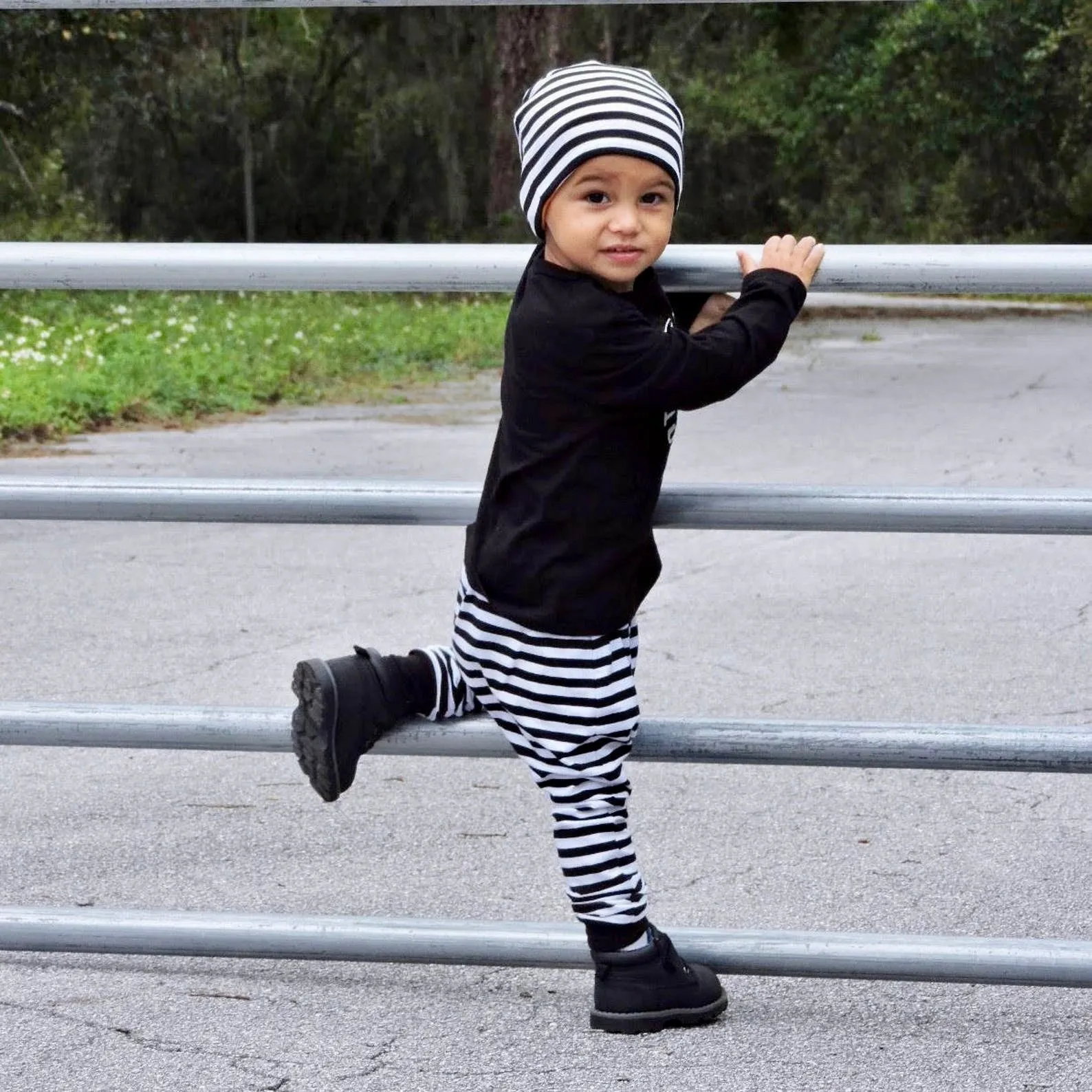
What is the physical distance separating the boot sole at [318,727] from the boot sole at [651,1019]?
Answer: 0.53 m

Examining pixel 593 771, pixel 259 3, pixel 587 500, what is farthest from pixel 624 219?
pixel 593 771

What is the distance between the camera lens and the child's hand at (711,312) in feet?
8.69

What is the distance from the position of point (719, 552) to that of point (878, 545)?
662mm

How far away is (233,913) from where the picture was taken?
2918 millimetres

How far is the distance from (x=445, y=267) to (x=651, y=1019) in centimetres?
114

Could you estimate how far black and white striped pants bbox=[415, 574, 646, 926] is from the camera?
2619mm

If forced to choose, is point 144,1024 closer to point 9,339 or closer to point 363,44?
point 9,339

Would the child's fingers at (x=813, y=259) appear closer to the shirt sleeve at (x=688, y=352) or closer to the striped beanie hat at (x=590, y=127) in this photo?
the shirt sleeve at (x=688, y=352)

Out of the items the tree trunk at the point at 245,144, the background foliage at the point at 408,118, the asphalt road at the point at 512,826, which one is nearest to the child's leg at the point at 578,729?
the asphalt road at the point at 512,826

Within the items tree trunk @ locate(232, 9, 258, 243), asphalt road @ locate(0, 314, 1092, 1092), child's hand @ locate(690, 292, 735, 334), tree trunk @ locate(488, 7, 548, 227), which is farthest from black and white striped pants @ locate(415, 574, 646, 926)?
tree trunk @ locate(232, 9, 258, 243)

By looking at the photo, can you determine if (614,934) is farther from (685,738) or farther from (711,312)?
(711,312)

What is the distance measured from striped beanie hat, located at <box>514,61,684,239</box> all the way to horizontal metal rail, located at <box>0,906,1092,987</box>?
105 centimetres

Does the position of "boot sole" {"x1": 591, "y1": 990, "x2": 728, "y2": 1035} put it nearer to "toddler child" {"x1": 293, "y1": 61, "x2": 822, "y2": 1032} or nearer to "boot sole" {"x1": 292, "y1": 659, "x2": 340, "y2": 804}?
"toddler child" {"x1": 293, "y1": 61, "x2": 822, "y2": 1032}

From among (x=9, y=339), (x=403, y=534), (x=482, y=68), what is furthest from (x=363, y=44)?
(x=403, y=534)
